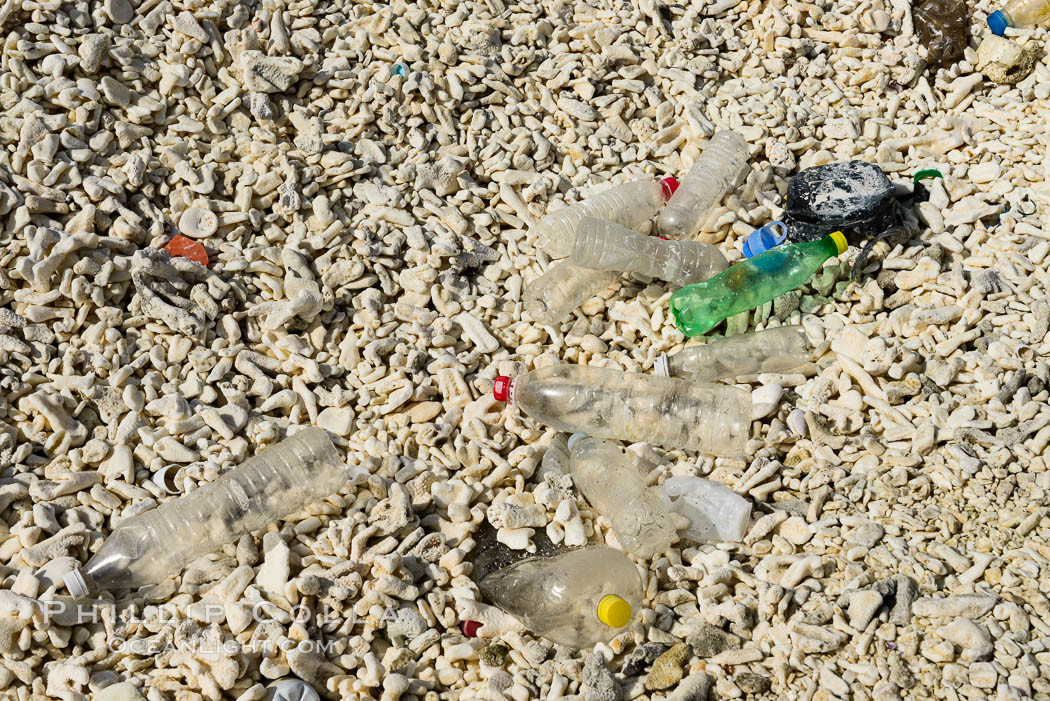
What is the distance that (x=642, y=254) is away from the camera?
308 cm

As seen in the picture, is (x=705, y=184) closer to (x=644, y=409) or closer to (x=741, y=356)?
(x=741, y=356)

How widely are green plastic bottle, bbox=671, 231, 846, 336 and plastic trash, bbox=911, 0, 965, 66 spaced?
1.45m

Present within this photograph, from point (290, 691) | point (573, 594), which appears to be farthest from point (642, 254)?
point (290, 691)

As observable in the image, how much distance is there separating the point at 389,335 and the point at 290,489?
0.67m

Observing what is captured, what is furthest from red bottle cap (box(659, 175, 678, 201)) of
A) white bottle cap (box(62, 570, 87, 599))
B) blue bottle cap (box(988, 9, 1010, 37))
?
white bottle cap (box(62, 570, 87, 599))

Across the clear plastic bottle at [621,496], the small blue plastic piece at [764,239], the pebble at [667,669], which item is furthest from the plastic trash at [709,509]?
the small blue plastic piece at [764,239]

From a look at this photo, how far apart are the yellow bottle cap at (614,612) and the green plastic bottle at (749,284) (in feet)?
3.64

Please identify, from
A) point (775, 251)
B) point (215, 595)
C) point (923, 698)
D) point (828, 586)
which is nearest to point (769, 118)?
point (775, 251)

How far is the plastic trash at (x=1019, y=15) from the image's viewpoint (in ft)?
12.9

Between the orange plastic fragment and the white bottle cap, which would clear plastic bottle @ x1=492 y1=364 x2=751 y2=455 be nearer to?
the orange plastic fragment

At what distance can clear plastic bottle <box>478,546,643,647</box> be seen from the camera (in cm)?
229

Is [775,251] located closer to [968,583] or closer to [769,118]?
[769,118]

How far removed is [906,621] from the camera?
2211 mm

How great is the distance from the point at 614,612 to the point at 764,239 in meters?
1.58
